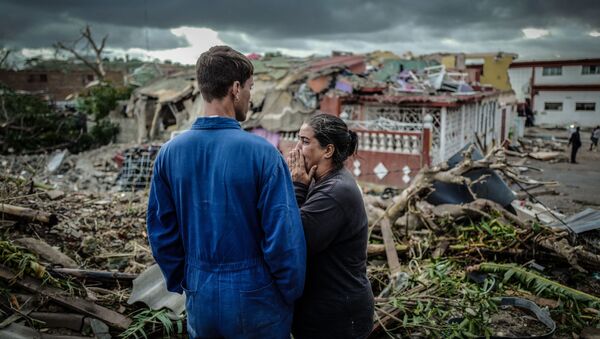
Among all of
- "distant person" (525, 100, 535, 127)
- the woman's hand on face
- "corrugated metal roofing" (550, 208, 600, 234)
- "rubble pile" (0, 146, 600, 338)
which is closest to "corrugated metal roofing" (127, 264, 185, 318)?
"rubble pile" (0, 146, 600, 338)

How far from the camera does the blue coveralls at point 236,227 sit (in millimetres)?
1707

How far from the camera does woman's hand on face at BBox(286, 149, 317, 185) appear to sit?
2172mm

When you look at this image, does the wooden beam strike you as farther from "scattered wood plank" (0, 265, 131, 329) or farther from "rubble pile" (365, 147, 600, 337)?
"scattered wood plank" (0, 265, 131, 329)

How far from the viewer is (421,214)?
516 centimetres

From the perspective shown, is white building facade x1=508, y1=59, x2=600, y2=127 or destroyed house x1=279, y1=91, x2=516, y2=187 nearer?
destroyed house x1=279, y1=91, x2=516, y2=187

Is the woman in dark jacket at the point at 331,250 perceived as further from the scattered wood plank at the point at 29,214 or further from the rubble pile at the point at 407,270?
the scattered wood plank at the point at 29,214

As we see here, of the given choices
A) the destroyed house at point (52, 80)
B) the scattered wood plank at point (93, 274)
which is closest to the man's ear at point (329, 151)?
the scattered wood plank at point (93, 274)

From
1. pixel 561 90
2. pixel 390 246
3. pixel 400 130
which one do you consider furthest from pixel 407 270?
pixel 561 90

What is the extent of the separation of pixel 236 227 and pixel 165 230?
0.40 m

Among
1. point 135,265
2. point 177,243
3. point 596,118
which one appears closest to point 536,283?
point 177,243

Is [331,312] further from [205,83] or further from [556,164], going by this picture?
[556,164]

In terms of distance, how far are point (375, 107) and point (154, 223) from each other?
10983mm

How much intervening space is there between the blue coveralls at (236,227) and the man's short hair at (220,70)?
0.39 feet

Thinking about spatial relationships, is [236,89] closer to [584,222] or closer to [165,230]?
[165,230]
